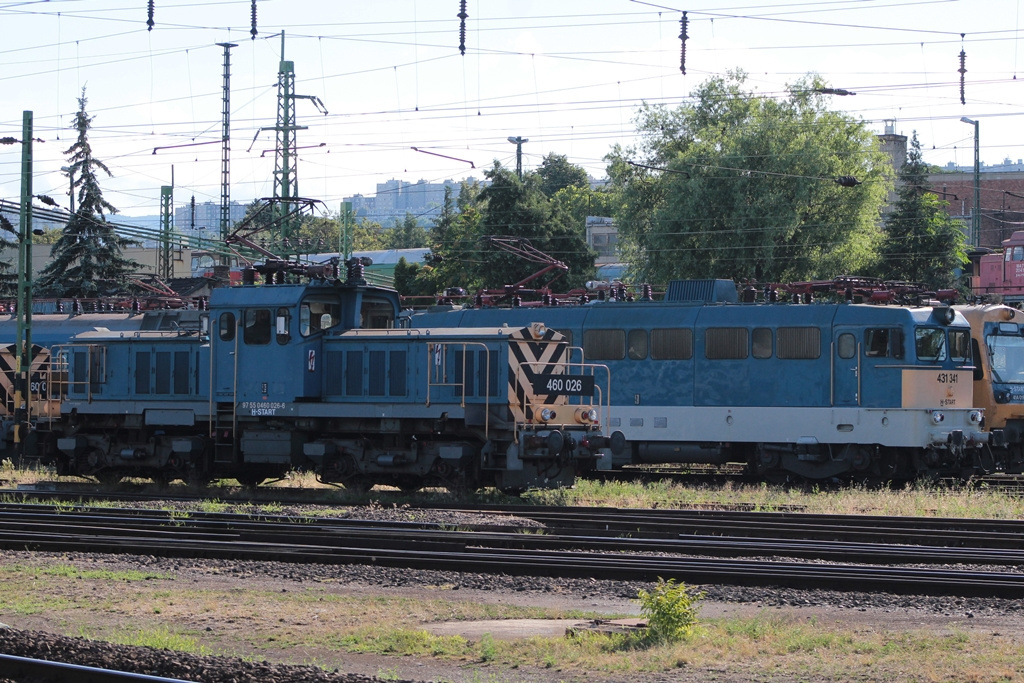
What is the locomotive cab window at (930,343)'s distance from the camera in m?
21.2

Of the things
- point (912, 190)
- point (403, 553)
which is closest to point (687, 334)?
point (403, 553)

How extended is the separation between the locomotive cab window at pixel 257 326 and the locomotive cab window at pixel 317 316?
0.60 metres

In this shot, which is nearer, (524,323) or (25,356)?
(524,323)

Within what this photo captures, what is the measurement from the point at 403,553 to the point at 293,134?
36.0 m

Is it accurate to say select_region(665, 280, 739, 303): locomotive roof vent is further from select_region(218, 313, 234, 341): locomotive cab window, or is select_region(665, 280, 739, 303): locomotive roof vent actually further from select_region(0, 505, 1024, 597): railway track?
select_region(218, 313, 234, 341): locomotive cab window

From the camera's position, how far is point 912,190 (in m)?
54.5

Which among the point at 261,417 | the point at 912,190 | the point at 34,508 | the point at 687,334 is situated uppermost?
the point at 912,190

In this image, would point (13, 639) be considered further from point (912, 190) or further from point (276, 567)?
point (912, 190)

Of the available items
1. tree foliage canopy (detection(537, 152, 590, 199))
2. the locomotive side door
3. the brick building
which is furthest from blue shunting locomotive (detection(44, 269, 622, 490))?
tree foliage canopy (detection(537, 152, 590, 199))

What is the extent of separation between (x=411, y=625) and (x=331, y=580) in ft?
7.75

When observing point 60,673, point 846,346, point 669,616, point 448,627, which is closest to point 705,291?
point 846,346

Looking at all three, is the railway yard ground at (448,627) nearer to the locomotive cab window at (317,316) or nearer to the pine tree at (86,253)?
the locomotive cab window at (317,316)

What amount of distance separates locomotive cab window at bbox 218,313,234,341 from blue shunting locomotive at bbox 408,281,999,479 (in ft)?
10.2

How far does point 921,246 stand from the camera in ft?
172
